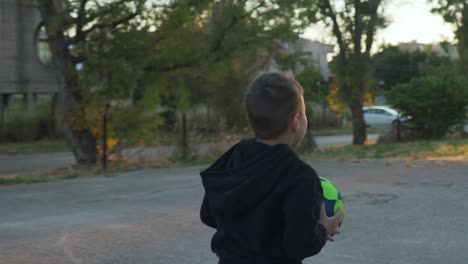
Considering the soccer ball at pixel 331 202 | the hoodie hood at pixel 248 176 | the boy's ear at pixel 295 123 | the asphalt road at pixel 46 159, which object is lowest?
the asphalt road at pixel 46 159

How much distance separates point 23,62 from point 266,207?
1438 inches

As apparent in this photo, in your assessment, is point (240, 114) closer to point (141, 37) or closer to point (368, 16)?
point (368, 16)

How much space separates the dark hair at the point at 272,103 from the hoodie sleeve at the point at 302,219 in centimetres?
26

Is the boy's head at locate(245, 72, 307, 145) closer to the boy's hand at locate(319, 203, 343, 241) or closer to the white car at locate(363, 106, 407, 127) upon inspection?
the boy's hand at locate(319, 203, 343, 241)

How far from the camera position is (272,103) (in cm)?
277

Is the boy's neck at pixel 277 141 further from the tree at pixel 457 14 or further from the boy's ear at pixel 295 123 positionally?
the tree at pixel 457 14

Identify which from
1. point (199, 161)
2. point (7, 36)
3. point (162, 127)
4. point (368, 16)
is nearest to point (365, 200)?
point (199, 161)

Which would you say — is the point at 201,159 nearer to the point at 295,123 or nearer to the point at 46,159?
the point at 46,159

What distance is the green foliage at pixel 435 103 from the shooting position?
2738cm

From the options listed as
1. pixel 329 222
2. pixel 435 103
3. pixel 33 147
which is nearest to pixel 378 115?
pixel 435 103

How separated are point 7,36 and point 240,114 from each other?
48.5 ft

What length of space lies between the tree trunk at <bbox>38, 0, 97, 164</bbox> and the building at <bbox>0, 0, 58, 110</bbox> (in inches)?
734

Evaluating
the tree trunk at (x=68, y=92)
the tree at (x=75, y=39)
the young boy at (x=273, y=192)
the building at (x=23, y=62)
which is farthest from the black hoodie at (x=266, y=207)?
the building at (x=23, y=62)

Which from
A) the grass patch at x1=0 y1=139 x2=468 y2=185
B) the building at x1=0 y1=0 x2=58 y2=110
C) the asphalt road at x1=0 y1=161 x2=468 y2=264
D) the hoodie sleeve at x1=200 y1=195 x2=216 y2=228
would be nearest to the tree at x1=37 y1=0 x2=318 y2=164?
the grass patch at x1=0 y1=139 x2=468 y2=185
